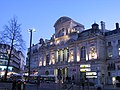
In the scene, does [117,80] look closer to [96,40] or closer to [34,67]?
[96,40]

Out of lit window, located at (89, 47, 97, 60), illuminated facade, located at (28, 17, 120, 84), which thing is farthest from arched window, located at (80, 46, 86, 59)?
lit window, located at (89, 47, 97, 60)

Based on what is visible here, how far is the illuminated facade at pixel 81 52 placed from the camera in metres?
67.2

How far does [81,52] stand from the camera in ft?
246

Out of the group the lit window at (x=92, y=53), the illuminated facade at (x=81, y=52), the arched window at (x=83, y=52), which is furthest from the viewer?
the arched window at (x=83, y=52)

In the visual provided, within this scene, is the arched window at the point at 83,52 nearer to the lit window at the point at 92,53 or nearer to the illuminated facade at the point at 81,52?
the illuminated facade at the point at 81,52

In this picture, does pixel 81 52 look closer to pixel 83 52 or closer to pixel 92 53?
pixel 83 52

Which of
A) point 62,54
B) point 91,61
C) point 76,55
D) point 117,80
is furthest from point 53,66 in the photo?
point 117,80

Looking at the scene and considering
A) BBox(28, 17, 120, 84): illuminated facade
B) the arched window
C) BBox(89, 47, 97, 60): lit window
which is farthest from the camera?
the arched window

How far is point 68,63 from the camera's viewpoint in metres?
77.7

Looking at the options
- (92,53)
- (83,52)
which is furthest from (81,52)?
(92,53)

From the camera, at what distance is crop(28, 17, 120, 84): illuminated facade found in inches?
2648

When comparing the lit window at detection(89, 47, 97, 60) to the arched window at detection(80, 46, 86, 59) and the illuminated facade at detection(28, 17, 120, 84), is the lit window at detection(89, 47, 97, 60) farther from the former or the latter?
the arched window at detection(80, 46, 86, 59)

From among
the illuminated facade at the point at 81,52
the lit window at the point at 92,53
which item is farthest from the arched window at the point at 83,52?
the lit window at the point at 92,53

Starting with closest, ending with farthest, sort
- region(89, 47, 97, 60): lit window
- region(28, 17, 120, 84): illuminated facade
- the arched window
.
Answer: region(28, 17, 120, 84): illuminated facade → region(89, 47, 97, 60): lit window → the arched window
